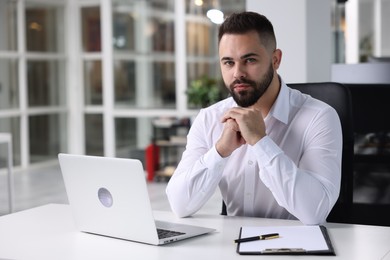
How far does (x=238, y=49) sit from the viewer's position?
2.07 m

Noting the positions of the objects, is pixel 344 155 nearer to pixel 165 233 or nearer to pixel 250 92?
pixel 250 92

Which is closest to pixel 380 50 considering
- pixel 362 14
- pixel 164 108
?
pixel 362 14

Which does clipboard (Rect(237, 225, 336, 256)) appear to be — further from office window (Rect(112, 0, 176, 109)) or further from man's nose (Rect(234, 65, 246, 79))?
office window (Rect(112, 0, 176, 109))

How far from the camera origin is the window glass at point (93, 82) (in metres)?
9.34

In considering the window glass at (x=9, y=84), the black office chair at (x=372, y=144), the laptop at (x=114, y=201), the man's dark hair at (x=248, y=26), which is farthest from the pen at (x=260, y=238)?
the window glass at (x=9, y=84)

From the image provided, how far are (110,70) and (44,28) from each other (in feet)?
3.88

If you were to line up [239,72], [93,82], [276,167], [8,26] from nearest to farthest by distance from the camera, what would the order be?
1. [276,167]
2. [239,72]
3. [8,26]
4. [93,82]

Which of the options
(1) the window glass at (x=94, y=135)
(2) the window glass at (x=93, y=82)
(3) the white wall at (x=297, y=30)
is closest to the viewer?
(3) the white wall at (x=297, y=30)

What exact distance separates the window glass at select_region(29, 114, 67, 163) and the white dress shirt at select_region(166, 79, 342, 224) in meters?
7.22

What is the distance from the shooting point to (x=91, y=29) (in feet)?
30.6

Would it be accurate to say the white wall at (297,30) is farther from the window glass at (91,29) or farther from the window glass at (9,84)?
the window glass at (91,29)

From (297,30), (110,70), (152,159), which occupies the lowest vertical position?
(152,159)

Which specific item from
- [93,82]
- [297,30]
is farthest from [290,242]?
[93,82]

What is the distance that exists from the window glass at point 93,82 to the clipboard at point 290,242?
7.73 metres
